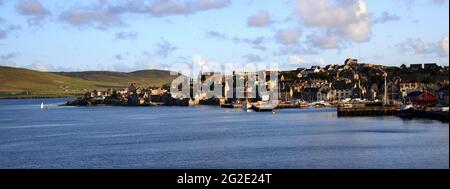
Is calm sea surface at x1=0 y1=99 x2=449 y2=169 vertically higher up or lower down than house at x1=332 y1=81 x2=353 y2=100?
lower down

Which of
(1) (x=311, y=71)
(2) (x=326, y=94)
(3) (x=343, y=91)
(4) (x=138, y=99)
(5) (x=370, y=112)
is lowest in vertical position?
(5) (x=370, y=112)

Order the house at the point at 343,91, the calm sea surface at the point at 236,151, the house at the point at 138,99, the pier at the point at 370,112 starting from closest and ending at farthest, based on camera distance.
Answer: the calm sea surface at the point at 236,151
the pier at the point at 370,112
the house at the point at 343,91
the house at the point at 138,99

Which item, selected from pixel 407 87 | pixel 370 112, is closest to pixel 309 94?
pixel 407 87

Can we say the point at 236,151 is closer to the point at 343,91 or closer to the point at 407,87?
the point at 407,87

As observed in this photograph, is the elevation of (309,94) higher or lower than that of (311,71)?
lower

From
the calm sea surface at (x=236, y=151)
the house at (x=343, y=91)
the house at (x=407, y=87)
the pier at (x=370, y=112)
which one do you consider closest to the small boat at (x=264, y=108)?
the house at (x=407, y=87)

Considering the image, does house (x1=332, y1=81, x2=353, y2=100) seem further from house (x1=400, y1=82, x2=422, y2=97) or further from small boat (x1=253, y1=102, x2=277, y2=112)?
small boat (x1=253, y1=102, x2=277, y2=112)

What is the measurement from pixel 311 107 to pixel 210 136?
34.1 m

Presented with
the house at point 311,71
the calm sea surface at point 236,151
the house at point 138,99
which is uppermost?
the house at point 311,71

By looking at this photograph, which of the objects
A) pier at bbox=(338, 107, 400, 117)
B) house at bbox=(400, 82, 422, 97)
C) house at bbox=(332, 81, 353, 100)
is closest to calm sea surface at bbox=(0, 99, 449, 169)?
→ pier at bbox=(338, 107, 400, 117)

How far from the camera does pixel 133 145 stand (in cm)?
1923

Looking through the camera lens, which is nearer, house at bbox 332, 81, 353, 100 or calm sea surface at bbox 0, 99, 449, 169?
calm sea surface at bbox 0, 99, 449, 169

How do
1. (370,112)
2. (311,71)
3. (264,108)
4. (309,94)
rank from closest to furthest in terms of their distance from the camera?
(370,112)
(264,108)
(309,94)
(311,71)

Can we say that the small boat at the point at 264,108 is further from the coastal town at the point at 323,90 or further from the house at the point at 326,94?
the house at the point at 326,94
